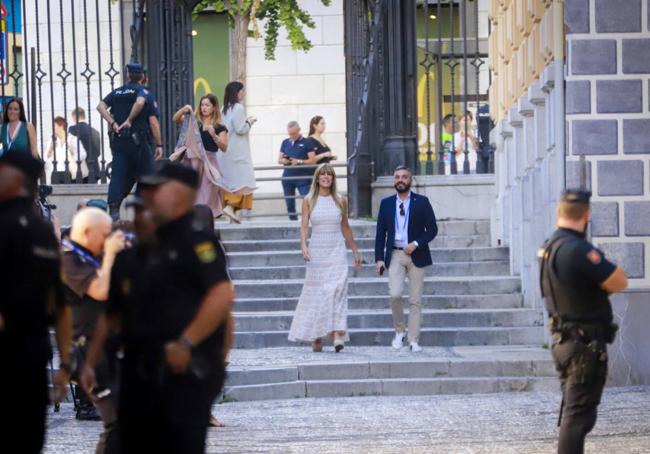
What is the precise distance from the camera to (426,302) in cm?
1783

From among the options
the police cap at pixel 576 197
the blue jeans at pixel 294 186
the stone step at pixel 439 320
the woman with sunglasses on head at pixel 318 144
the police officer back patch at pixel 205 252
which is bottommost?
the stone step at pixel 439 320

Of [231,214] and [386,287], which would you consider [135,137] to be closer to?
[231,214]

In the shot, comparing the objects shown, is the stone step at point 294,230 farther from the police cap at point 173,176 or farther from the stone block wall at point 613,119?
the police cap at point 173,176

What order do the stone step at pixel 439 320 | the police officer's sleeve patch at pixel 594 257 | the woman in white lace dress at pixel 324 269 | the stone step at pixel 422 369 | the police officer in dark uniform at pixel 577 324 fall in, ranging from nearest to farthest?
the police officer's sleeve patch at pixel 594 257
the police officer in dark uniform at pixel 577 324
the stone step at pixel 422 369
the woman in white lace dress at pixel 324 269
the stone step at pixel 439 320

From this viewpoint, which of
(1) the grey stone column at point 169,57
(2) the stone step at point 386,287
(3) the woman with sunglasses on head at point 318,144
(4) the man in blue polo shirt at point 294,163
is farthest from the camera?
(4) the man in blue polo shirt at point 294,163

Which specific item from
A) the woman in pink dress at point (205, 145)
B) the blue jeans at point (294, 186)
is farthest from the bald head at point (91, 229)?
the blue jeans at point (294, 186)

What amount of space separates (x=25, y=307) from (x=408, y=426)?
5.55m

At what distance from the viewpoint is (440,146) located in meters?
21.0

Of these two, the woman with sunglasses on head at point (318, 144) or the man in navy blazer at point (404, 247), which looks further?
the woman with sunglasses on head at point (318, 144)

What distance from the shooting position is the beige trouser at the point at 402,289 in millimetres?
16438

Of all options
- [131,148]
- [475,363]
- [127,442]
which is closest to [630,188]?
[475,363]

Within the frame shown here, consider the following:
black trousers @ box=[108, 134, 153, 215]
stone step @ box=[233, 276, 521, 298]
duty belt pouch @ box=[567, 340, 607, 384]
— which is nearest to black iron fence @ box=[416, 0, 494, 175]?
stone step @ box=[233, 276, 521, 298]

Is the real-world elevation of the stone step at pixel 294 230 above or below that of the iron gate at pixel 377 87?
below

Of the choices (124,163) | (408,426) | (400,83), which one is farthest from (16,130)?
(408,426)
